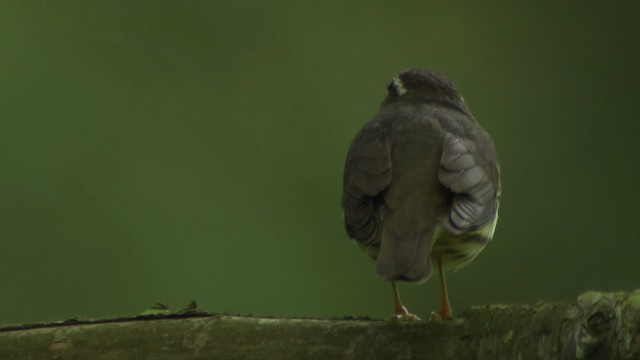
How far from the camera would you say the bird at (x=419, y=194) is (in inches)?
157

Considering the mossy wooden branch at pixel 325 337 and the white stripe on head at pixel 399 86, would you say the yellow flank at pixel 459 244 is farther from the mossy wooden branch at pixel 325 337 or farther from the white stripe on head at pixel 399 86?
the mossy wooden branch at pixel 325 337

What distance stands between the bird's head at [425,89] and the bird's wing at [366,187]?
56 centimetres

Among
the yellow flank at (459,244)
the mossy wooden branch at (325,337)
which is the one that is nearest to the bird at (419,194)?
the yellow flank at (459,244)

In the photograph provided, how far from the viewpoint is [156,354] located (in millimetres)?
3146

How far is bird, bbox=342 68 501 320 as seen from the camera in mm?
3990

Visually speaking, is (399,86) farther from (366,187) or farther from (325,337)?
(325,337)

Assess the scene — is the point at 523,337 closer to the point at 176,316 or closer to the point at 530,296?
the point at 176,316

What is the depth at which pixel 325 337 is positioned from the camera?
10.1ft

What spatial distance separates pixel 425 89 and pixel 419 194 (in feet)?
2.89

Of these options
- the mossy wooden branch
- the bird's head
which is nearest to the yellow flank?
the bird's head

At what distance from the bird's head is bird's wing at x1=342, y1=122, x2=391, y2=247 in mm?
559

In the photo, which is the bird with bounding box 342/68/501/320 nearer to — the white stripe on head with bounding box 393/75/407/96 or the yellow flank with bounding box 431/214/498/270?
the yellow flank with bounding box 431/214/498/270

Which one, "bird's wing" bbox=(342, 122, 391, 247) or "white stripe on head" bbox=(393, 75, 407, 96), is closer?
"bird's wing" bbox=(342, 122, 391, 247)

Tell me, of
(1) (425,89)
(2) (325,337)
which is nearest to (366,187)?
(1) (425,89)
